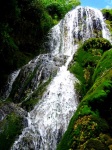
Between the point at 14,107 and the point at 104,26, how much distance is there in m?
14.7

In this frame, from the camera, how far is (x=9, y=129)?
1160 centimetres

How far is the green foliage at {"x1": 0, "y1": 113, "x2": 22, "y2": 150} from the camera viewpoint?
11.2 meters

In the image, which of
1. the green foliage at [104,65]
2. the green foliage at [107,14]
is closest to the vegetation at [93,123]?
the green foliage at [104,65]

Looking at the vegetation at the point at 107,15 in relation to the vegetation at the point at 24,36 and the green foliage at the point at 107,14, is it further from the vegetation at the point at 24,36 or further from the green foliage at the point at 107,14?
the vegetation at the point at 24,36

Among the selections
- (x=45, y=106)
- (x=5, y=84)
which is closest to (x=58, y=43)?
(x=5, y=84)

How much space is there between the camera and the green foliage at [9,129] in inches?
440

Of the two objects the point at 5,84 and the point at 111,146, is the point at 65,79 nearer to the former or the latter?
the point at 5,84

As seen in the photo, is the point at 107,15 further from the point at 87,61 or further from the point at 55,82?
the point at 55,82

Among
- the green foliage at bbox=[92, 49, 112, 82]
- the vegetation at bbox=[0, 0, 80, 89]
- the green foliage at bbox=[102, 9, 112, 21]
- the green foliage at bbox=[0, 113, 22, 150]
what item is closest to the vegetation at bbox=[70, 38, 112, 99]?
the green foliage at bbox=[92, 49, 112, 82]

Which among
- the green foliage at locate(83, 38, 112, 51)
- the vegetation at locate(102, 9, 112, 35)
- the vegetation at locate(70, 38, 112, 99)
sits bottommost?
the vegetation at locate(70, 38, 112, 99)

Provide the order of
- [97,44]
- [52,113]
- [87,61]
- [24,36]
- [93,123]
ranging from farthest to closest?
[24,36] → [97,44] → [87,61] → [52,113] → [93,123]

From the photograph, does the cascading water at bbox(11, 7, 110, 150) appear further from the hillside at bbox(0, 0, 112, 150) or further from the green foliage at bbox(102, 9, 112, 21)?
the green foliage at bbox(102, 9, 112, 21)

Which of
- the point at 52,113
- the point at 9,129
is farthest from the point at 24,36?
the point at 9,129

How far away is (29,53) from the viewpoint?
23219 mm
